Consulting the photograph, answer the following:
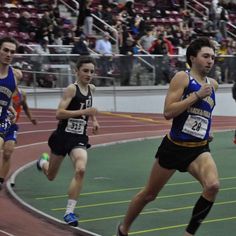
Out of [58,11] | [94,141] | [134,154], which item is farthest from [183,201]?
[58,11]

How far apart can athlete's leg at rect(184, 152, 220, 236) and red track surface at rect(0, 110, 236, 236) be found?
161cm

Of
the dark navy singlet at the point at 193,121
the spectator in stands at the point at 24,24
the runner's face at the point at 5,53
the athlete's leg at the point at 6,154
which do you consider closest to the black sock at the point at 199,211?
the dark navy singlet at the point at 193,121

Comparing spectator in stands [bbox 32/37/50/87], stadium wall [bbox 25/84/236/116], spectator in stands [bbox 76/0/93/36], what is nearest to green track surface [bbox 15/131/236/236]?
spectator in stands [bbox 32/37/50/87]

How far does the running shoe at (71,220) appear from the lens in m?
7.85

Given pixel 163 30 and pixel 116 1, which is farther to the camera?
pixel 116 1

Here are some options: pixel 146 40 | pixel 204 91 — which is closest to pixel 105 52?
pixel 146 40

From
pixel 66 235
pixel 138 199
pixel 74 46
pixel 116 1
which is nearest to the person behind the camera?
pixel 138 199

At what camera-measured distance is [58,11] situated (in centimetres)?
2777

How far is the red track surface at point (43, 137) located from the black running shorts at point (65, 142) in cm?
84

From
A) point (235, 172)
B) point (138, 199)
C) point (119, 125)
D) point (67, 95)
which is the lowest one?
point (119, 125)

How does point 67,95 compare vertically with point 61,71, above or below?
above

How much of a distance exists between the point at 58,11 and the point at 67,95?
19541mm

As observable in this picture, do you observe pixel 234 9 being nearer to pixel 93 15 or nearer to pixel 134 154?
pixel 93 15

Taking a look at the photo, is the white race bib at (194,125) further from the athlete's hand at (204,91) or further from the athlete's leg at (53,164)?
the athlete's leg at (53,164)
